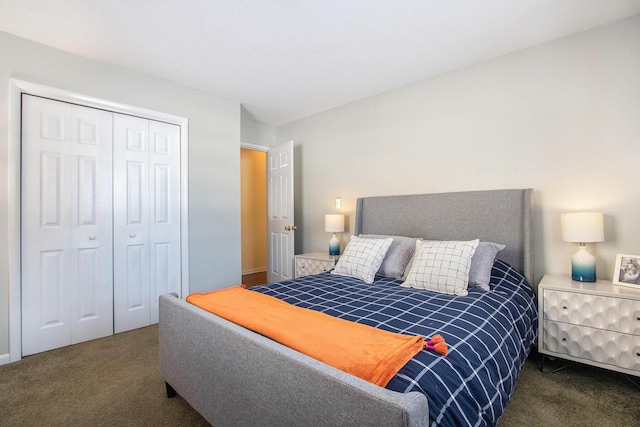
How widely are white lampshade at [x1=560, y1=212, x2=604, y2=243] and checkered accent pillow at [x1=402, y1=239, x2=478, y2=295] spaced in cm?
63

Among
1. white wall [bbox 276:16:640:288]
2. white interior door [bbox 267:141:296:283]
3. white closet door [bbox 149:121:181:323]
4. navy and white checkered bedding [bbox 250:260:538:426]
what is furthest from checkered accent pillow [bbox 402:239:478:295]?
white closet door [bbox 149:121:181:323]

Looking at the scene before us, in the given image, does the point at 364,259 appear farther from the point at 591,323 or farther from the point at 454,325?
the point at 591,323

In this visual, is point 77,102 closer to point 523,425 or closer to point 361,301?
point 361,301

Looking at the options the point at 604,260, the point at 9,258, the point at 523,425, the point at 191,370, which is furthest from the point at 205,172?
the point at 604,260

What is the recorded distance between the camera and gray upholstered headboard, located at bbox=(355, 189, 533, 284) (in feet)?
7.97

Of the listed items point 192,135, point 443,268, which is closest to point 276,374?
point 443,268

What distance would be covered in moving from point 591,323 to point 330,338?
1.87m

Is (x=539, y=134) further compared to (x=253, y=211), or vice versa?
(x=253, y=211)

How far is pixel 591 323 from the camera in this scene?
1.94 m

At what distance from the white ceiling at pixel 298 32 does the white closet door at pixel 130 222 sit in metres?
0.67

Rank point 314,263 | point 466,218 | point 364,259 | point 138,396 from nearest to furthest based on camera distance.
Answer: point 138,396
point 364,259
point 466,218
point 314,263

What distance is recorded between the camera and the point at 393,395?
2.53 feet

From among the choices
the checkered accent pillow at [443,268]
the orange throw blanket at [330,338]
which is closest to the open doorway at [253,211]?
→ the checkered accent pillow at [443,268]

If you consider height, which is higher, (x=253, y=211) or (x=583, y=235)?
(x=253, y=211)
